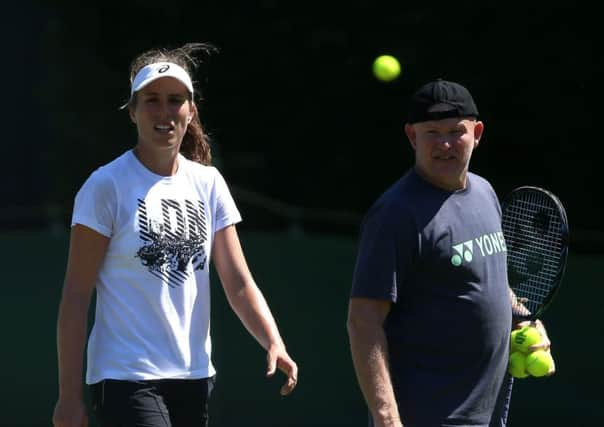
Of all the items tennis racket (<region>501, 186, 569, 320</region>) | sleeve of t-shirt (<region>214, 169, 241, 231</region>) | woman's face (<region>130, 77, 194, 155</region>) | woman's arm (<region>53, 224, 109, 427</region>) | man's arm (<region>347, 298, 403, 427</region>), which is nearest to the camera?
man's arm (<region>347, 298, 403, 427</region>)

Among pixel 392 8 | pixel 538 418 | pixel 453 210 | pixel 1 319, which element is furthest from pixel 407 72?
pixel 453 210

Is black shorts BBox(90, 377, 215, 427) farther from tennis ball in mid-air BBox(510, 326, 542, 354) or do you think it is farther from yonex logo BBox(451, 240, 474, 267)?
tennis ball in mid-air BBox(510, 326, 542, 354)

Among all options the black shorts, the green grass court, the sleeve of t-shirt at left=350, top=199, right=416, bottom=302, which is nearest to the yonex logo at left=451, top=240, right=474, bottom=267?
the sleeve of t-shirt at left=350, top=199, right=416, bottom=302

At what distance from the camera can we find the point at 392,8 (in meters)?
7.00

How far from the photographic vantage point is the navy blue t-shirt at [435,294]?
316 centimetres

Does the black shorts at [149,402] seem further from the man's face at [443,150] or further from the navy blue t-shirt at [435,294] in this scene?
the man's face at [443,150]

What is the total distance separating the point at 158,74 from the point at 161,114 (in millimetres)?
114

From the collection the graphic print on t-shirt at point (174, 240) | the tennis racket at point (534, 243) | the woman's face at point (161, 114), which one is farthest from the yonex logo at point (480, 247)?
the woman's face at point (161, 114)

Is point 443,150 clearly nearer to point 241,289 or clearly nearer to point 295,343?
point 241,289

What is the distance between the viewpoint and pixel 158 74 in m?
3.37

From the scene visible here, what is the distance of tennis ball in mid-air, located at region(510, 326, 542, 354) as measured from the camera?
12.0 feet

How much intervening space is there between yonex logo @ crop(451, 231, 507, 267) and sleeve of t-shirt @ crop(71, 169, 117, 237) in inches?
37.1

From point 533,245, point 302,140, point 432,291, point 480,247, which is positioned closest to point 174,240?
point 432,291

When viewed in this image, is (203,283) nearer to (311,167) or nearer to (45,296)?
(45,296)
